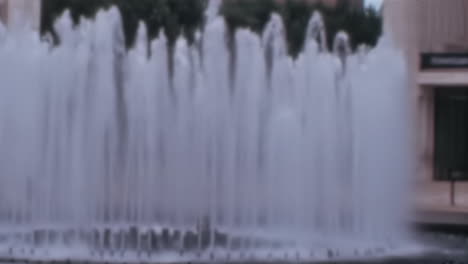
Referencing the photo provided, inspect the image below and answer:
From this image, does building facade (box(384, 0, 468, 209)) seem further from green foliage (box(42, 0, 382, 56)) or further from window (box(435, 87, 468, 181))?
green foliage (box(42, 0, 382, 56))

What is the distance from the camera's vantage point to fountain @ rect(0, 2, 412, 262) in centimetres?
1348

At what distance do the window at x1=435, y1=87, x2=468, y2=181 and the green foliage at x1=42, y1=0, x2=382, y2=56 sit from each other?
7171 mm

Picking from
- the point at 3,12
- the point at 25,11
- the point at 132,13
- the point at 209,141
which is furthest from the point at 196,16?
the point at 209,141

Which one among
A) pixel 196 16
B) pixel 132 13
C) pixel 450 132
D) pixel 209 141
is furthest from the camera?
pixel 196 16

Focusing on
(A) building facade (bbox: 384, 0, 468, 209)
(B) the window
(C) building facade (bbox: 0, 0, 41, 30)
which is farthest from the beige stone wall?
(B) the window

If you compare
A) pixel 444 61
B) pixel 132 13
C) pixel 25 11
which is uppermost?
pixel 132 13

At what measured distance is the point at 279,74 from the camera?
1427 cm

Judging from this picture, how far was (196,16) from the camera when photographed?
34969mm

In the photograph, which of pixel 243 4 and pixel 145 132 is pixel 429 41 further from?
pixel 145 132

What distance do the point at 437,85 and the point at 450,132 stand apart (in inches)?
122

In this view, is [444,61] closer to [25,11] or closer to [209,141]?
[25,11]

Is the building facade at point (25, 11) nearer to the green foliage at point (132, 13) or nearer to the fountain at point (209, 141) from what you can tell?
the green foliage at point (132, 13)

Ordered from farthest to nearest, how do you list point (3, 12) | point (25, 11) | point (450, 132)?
point (450, 132) → point (3, 12) → point (25, 11)

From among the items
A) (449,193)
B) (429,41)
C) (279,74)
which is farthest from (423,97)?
(279,74)
